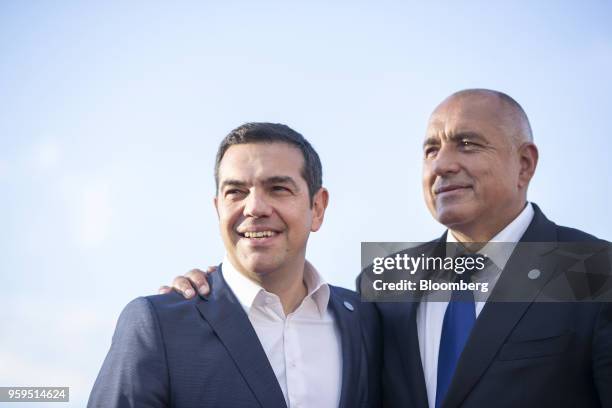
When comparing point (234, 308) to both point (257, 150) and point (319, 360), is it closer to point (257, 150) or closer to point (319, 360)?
point (319, 360)

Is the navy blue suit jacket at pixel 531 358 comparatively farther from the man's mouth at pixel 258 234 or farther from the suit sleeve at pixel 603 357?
the man's mouth at pixel 258 234

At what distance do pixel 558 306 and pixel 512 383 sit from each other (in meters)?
0.72

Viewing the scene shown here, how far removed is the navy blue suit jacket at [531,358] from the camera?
499 cm

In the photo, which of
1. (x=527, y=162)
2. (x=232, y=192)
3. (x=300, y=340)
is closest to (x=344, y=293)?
(x=300, y=340)

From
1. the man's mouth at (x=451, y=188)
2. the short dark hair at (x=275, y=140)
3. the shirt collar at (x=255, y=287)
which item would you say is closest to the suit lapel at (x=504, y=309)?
the man's mouth at (x=451, y=188)

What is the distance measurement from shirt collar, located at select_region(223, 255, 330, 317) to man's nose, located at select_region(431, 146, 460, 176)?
144 cm

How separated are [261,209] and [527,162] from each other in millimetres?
2586

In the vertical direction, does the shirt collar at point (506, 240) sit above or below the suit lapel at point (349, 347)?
above

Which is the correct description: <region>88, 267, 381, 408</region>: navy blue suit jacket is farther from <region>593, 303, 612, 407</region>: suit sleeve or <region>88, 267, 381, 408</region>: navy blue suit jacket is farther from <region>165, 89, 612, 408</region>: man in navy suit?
<region>593, 303, 612, 407</region>: suit sleeve

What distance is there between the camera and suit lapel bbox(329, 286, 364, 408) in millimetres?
5352

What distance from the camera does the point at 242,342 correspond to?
203 inches

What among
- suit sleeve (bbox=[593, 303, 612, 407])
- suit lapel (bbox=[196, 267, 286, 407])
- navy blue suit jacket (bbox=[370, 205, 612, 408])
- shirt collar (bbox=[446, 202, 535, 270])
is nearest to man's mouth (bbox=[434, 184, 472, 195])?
shirt collar (bbox=[446, 202, 535, 270])

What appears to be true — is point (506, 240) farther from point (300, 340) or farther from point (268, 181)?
point (268, 181)

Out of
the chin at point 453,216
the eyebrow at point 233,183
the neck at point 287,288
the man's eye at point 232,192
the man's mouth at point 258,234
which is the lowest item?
the neck at point 287,288
